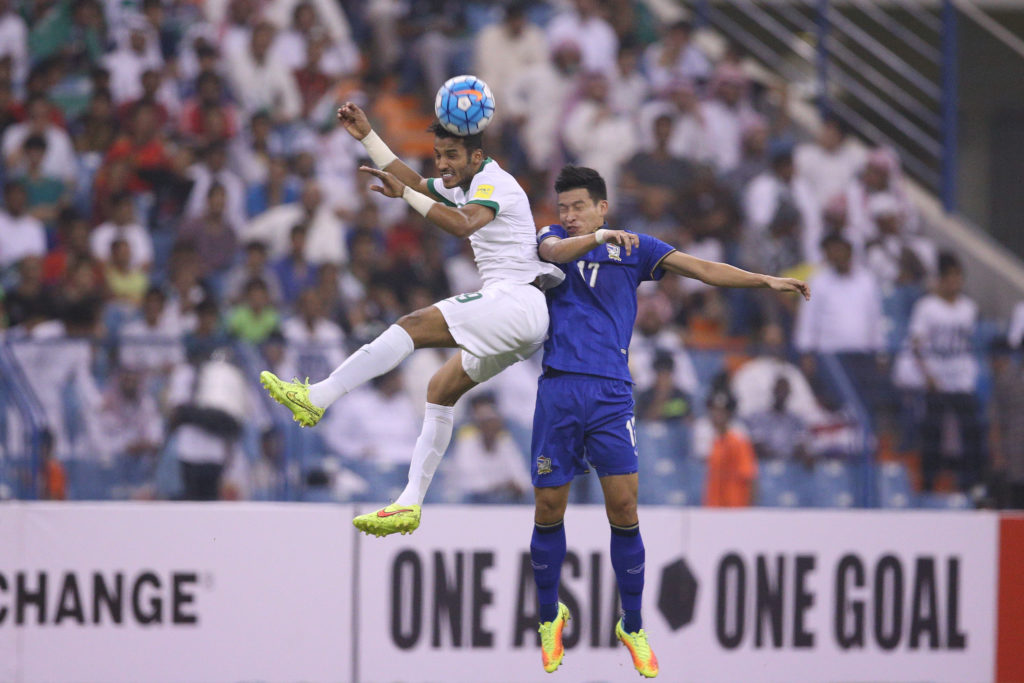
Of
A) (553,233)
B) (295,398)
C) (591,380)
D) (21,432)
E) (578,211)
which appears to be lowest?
(21,432)

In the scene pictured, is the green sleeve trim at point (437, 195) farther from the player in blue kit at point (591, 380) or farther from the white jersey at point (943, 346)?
the white jersey at point (943, 346)

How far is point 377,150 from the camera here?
711 centimetres

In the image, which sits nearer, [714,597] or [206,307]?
[714,597]

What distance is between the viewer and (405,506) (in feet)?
23.0

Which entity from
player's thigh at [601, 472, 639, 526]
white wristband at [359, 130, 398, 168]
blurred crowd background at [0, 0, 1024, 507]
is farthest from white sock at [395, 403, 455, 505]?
blurred crowd background at [0, 0, 1024, 507]

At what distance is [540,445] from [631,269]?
1074 mm

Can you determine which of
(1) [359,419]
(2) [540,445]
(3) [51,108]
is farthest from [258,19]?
(2) [540,445]

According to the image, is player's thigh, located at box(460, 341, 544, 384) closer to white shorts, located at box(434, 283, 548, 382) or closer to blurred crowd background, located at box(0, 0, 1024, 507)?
white shorts, located at box(434, 283, 548, 382)

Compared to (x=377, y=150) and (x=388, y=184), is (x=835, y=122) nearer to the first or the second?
(x=377, y=150)

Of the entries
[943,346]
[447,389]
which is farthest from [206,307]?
[943,346]

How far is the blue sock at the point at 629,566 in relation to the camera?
732 cm

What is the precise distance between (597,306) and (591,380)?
41 centimetres

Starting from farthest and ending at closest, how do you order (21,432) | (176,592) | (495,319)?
1. (21,432)
2. (176,592)
3. (495,319)

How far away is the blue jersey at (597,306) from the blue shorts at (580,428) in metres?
0.08
